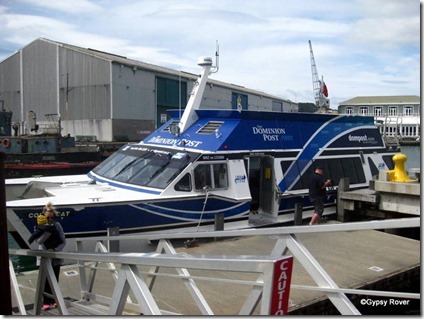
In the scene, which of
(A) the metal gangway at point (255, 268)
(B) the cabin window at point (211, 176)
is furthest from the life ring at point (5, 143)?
(A) the metal gangway at point (255, 268)

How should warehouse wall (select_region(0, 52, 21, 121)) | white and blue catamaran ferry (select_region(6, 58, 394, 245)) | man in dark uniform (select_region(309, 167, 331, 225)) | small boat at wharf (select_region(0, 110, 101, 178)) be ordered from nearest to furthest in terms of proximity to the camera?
white and blue catamaran ferry (select_region(6, 58, 394, 245)) < man in dark uniform (select_region(309, 167, 331, 225)) < small boat at wharf (select_region(0, 110, 101, 178)) < warehouse wall (select_region(0, 52, 21, 121))

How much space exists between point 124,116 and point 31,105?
8266 mm

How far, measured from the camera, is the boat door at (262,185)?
9.80 m

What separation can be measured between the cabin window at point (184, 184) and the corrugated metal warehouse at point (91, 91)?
89.7 feet

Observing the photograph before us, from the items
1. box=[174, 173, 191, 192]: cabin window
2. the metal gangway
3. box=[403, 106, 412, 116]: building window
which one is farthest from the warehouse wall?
box=[403, 106, 412, 116]: building window

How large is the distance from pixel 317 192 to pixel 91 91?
30723 millimetres

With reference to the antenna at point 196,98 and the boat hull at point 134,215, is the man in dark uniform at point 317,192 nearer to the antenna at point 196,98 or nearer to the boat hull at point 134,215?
the boat hull at point 134,215

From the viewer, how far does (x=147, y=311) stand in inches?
122

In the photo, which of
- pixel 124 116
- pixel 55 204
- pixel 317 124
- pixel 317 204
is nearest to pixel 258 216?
pixel 317 204

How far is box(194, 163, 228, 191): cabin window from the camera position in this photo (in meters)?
8.72

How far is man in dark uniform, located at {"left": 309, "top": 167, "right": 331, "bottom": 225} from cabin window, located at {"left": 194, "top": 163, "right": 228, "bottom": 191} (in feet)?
6.44

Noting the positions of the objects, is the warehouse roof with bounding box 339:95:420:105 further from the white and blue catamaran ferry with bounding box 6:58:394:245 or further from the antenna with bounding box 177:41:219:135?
the antenna with bounding box 177:41:219:135

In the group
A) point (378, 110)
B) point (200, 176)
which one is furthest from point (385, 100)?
point (200, 176)

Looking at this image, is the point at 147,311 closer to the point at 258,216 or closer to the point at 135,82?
the point at 258,216
